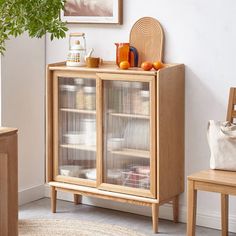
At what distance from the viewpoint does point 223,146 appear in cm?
369

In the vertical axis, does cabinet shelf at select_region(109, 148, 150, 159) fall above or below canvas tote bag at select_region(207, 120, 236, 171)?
below

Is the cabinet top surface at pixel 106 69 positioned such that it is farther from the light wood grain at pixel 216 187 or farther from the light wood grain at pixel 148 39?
the light wood grain at pixel 216 187

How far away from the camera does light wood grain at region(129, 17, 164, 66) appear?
4242mm

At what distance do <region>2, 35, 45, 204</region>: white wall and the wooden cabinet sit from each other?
1.08ft

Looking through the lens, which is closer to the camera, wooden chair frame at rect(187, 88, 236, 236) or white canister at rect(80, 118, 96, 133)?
wooden chair frame at rect(187, 88, 236, 236)

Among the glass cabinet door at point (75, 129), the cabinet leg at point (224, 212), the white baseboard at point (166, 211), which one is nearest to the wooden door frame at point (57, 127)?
the glass cabinet door at point (75, 129)

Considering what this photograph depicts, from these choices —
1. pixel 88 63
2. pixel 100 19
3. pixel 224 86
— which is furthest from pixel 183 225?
pixel 100 19

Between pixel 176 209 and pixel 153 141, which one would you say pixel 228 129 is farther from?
pixel 176 209

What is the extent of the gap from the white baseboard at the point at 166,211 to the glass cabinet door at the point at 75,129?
357 millimetres

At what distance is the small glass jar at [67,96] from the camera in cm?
441

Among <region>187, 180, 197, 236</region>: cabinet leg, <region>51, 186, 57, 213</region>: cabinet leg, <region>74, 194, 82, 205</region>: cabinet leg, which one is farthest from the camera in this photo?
<region>74, 194, 82, 205</region>: cabinet leg

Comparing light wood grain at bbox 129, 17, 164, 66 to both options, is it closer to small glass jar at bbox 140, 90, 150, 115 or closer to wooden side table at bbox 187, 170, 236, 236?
small glass jar at bbox 140, 90, 150, 115

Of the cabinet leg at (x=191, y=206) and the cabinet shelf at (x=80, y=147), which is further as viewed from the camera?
the cabinet shelf at (x=80, y=147)

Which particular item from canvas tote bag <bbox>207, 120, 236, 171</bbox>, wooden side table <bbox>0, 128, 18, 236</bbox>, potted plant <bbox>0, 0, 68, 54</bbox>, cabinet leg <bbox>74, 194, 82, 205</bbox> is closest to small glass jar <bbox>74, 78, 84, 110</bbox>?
cabinet leg <bbox>74, 194, 82, 205</bbox>
